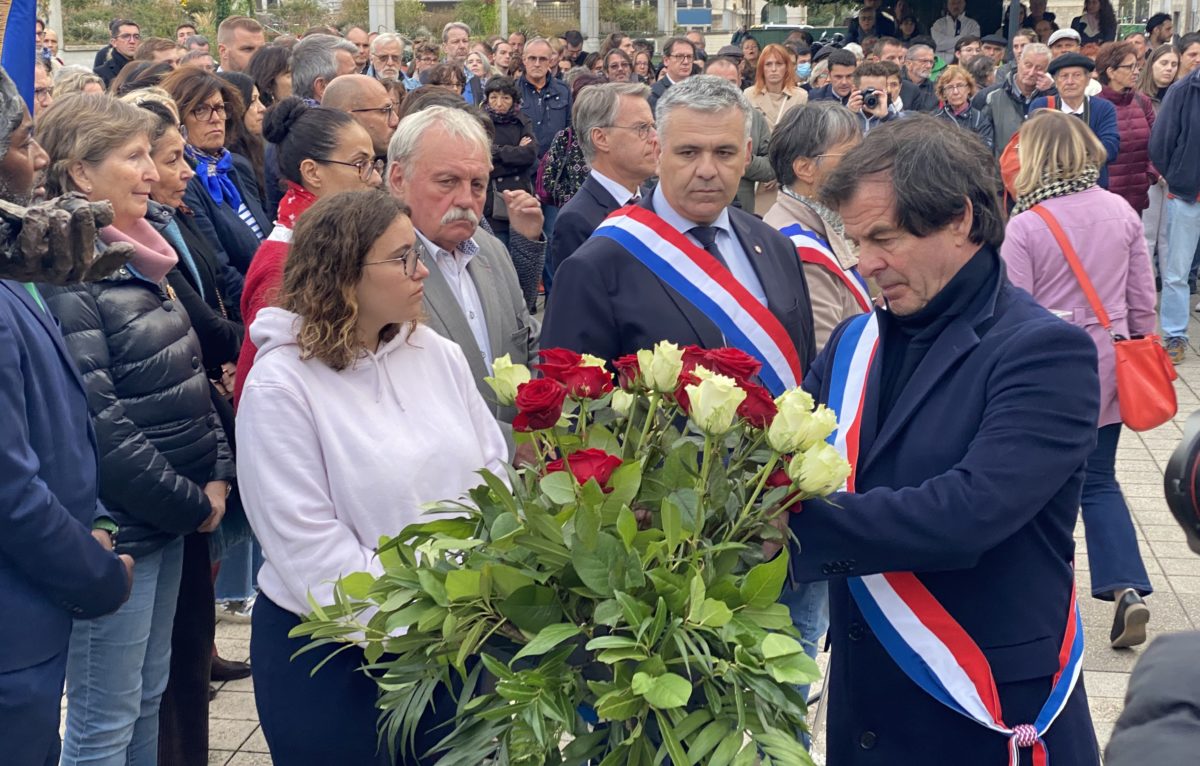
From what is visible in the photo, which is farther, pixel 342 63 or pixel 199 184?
pixel 342 63

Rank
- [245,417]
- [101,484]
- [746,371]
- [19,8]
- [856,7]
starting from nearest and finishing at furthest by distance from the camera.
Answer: [746,371] → [245,417] → [101,484] → [19,8] → [856,7]

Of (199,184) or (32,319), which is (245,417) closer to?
(32,319)

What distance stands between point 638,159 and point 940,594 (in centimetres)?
279

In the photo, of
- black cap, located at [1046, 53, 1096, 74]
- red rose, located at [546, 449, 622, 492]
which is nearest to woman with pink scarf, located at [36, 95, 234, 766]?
red rose, located at [546, 449, 622, 492]

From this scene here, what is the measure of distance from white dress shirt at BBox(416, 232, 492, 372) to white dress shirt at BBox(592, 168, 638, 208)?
3.78ft

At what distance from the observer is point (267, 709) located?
278cm

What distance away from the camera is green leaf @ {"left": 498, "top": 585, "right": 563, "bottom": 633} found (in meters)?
1.88

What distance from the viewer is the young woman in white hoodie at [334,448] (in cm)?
271

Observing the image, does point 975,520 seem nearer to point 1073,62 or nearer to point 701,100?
point 701,100

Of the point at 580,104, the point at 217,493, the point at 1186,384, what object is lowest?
the point at 1186,384

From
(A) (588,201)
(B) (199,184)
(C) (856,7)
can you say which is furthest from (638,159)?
(C) (856,7)

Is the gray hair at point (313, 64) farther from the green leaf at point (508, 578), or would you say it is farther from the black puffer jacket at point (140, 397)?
the green leaf at point (508, 578)

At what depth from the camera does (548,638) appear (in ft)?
5.94

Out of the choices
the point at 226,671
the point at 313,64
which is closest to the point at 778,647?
the point at 226,671
